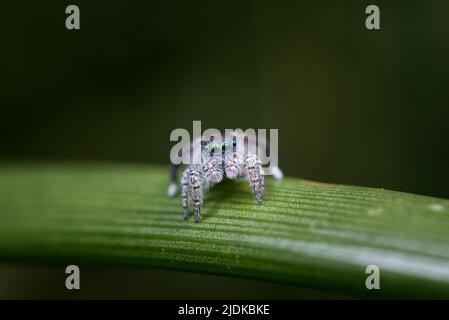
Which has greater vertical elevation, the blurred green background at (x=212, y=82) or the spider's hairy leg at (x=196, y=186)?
the blurred green background at (x=212, y=82)

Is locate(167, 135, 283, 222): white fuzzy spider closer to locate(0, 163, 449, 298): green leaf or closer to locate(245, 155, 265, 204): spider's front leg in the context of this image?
locate(245, 155, 265, 204): spider's front leg

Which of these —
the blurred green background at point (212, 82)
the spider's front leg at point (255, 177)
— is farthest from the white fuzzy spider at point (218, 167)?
the blurred green background at point (212, 82)

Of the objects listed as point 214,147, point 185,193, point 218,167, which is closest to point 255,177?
point 218,167

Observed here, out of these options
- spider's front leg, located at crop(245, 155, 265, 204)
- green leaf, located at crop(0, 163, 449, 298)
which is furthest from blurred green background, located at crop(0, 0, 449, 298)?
spider's front leg, located at crop(245, 155, 265, 204)

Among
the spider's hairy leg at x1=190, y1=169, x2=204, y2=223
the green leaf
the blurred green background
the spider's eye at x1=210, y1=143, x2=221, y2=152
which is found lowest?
the green leaf

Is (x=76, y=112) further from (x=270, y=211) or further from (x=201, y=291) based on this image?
(x=270, y=211)

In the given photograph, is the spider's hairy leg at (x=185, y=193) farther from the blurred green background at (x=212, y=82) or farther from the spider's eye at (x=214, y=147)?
the blurred green background at (x=212, y=82)
